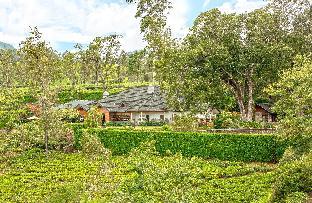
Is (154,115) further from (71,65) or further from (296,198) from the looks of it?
(71,65)

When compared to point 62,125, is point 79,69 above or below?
above

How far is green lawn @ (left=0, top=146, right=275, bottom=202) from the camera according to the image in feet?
50.8

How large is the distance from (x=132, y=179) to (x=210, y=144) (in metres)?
29.9

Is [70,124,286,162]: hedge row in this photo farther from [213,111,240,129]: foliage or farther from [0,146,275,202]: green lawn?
[213,111,240,129]: foliage

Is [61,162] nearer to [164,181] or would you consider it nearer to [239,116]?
[239,116]

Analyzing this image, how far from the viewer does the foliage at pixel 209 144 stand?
43.7 m

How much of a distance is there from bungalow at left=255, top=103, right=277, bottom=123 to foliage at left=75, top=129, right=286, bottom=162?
23159 millimetres

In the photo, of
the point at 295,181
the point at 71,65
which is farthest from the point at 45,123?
the point at 71,65

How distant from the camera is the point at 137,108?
227ft

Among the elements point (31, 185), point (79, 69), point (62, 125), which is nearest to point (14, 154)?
point (62, 125)

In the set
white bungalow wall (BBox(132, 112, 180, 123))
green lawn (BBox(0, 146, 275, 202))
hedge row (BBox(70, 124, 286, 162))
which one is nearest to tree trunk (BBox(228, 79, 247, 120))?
hedge row (BBox(70, 124, 286, 162))

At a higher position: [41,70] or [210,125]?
[41,70]

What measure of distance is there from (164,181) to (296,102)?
1904 centimetres

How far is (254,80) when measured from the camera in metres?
56.0
